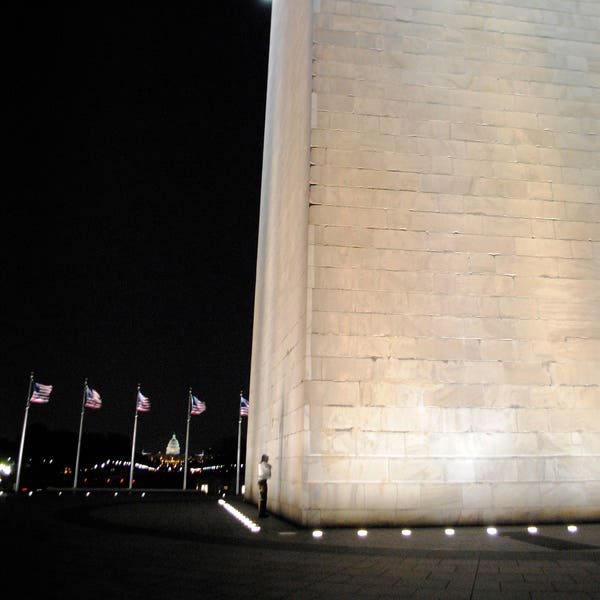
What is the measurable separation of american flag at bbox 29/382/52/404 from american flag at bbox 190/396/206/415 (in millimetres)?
6528

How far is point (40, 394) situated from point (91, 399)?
7.66ft

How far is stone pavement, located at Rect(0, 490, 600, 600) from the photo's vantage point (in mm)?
5789

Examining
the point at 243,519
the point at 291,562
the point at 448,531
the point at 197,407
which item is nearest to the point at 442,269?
the point at 448,531

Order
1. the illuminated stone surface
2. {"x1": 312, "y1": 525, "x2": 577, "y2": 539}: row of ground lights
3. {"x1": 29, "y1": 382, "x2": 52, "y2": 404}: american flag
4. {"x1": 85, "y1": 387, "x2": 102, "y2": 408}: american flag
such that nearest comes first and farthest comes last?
{"x1": 312, "y1": 525, "x2": 577, "y2": 539}: row of ground lights
the illuminated stone surface
{"x1": 29, "y1": 382, "x2": 52, "y2": 404}: american flag
{"x1": 85, "y1": 387, "x2": 102, "y2": 408}: american flag

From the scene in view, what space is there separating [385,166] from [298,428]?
6.28 meters

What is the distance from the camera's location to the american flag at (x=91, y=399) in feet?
89.3

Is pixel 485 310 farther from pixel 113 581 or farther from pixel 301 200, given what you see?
pixel 113 581

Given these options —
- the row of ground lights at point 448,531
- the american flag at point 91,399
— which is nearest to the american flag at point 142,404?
the american flag at point 91,399

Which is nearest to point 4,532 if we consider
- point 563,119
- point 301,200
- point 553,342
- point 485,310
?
point 301,200

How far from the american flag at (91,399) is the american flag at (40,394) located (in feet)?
5.76

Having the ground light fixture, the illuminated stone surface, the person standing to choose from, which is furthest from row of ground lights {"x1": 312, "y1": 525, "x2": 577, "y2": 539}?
the person standing

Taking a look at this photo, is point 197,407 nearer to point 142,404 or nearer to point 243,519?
point 142,404

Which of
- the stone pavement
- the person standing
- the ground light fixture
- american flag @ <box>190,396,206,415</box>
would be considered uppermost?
american flag @ <box>190,396,206,415</box>

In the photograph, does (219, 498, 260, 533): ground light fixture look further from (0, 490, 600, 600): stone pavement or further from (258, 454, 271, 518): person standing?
(258, 454, 271, 518): person standing
